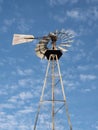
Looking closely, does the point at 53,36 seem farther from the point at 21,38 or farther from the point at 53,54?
the point at 21,38

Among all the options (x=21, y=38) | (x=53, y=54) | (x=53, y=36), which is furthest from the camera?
(x=21, y=38)

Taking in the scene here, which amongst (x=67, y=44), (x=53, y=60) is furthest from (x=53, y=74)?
(x=67, y=44)

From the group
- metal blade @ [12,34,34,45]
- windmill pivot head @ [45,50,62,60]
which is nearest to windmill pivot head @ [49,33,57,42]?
windmill pivot head @ [45,50,62,60]

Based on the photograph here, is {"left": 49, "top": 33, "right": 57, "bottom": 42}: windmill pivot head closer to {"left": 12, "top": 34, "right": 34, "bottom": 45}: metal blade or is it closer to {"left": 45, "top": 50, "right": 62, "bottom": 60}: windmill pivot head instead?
{"left": 45, "top": 50, "right": 62, "bottom": 60}: windmill pivot head

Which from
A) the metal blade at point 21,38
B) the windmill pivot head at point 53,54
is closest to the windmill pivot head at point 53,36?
the windmill pivot head at point 53,54

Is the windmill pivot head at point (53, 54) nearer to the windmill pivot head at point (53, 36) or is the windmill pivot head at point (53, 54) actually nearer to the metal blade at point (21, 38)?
the windmill pivot head at point (53, 36)

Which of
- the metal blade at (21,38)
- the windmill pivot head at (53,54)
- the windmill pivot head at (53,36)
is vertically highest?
the metal blade at (21,38)

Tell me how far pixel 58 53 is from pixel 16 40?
20.6 ft

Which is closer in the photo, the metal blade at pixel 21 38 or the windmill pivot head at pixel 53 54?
the windmill pivot head at pixel 53 54

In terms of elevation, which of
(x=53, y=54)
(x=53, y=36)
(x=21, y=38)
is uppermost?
(x=21, y=38)

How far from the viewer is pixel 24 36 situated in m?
47.9

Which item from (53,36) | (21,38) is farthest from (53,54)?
(21,38)

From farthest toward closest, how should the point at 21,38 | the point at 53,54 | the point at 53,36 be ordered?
the point at 21,38, the point at 53,36, the point at 53,54

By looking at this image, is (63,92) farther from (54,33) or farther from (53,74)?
(54,33)
